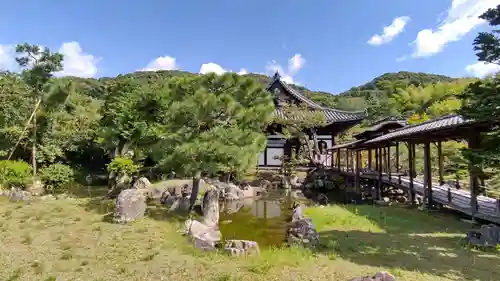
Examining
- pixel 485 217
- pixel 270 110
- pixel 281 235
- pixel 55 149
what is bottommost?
pixel 281 235

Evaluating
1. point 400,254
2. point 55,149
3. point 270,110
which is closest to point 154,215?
point 270,110

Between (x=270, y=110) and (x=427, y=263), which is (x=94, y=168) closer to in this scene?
(x=270, y=110)

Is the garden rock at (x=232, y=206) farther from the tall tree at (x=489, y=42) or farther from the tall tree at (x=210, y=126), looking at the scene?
the tall tree at (x=489, y=42)

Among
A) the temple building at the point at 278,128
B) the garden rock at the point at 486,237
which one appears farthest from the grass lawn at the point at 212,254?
the temple building at the point at 278,128

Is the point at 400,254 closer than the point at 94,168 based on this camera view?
Yes

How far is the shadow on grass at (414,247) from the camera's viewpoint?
4918 mm

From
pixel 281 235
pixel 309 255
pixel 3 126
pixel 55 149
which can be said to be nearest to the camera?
pixel 309 255

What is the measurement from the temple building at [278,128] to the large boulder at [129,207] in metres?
13.0

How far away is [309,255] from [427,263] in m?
1.76

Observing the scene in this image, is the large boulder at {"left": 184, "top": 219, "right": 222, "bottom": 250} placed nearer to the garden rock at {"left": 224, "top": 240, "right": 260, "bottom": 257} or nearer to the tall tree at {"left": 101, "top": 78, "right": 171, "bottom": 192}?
the garden rock at {"left": 224, "top": 240, "right": 260, "bottom": 257}

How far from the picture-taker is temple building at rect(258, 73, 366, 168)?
22156 millimetres

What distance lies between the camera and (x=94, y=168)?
20.6 m

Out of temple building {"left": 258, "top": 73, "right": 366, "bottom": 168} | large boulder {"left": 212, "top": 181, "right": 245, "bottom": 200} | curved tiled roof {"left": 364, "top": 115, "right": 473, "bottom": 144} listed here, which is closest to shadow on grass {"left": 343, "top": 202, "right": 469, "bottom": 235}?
curved tiled roof {"left": 364, "top": 115, "right": 473, "bottom": 144}

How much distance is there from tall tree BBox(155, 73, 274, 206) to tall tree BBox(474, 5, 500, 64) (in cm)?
556
